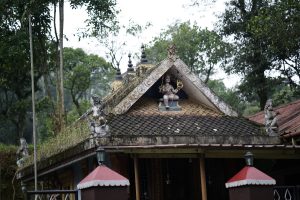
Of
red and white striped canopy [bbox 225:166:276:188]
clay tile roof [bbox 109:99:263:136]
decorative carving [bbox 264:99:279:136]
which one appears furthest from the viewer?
decorative carving [bbox 264:99:279:136]

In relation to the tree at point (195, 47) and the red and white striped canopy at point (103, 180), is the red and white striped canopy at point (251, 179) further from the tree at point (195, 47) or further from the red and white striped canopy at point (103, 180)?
the tree at point (195, 47)

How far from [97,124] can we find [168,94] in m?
2.74

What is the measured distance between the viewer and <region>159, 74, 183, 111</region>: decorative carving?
1428 centimetres

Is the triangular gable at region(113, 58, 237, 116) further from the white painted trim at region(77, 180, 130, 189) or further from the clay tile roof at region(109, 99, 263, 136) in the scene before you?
the white painted trim at region(77, 180, 130, 189)

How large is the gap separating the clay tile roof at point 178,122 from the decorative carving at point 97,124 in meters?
0.50

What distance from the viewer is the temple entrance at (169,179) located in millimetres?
13477

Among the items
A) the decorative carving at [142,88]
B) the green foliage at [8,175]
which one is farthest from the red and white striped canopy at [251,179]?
the green foliage at [8,175]

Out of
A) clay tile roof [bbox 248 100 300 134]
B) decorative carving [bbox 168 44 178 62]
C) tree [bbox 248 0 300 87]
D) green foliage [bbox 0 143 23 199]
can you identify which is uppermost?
tree [bbox 248 0 300 87]

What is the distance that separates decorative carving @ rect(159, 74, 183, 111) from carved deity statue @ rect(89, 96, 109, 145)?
2491 millimetres

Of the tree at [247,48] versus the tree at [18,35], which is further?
the tree at [247,48]

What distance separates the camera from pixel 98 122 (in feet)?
39.9

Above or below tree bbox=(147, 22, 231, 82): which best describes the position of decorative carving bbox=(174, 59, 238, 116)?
below

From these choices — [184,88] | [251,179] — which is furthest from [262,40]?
[251,179]

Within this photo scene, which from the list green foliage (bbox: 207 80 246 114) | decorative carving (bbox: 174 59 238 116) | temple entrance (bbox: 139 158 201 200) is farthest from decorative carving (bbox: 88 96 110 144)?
Answer: green foliage (bbox: 207 80 246 114)
